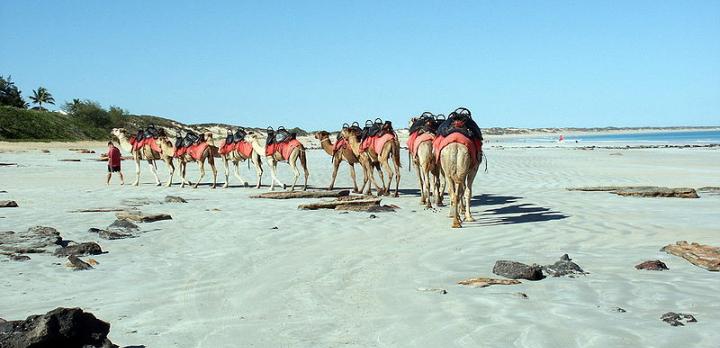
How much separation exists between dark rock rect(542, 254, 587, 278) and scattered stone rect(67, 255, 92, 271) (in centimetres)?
510

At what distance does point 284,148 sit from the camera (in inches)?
839

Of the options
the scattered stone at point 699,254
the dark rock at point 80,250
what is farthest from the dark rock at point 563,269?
the dark rock at point 80,250

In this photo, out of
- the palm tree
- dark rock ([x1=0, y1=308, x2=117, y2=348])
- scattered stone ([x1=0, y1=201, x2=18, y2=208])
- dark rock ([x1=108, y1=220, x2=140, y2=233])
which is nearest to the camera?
dark rock ([x1=0, y1=308, x2=117, y2=348])

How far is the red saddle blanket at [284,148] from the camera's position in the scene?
21219 mm

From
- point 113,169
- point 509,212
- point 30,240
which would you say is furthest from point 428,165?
point 113,169

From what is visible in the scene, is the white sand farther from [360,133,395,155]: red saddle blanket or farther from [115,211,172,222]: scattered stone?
[360,133,395,155]: red saddle blanket

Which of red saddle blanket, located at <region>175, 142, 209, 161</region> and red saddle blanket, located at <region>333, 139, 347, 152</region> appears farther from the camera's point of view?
red saddle blanket, located at <region>175, 142, 209, 161</region>

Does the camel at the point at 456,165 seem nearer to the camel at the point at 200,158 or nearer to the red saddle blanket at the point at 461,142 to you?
the red saddle blanket at the point at 461,142

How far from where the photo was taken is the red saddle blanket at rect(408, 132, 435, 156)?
15.4 metres

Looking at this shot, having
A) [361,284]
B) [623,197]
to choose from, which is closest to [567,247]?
[361,284]

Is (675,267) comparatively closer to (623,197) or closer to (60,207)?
(623,197)

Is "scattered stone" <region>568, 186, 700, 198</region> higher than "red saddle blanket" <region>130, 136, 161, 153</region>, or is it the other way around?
"red saddle blanket" <region>130, 136, 161, 153</region>

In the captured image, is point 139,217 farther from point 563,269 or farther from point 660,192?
point 660,192

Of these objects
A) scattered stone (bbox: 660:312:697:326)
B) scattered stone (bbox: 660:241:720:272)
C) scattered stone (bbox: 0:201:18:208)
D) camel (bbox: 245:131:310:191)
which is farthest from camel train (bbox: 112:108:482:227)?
scattered stone (bbox: 0:201:18:208)
